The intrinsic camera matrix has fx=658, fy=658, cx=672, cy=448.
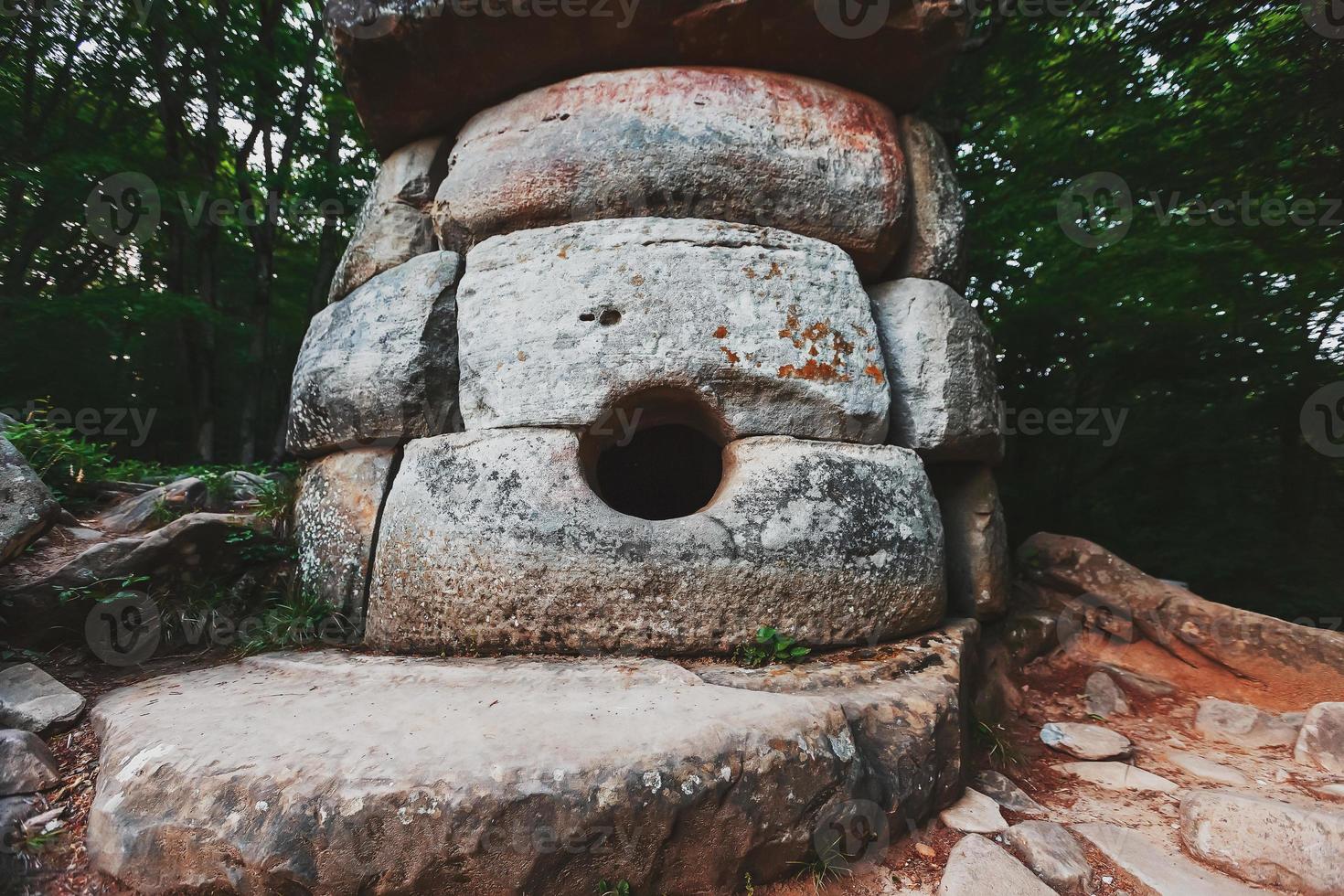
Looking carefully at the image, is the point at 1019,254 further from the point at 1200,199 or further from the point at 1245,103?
the point at 1245,103

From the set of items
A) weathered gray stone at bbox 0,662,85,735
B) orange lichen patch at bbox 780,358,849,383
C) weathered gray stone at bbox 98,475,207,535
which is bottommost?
weathered gray stone at bbox 0,662,85,735

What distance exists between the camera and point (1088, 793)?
7.82 feet

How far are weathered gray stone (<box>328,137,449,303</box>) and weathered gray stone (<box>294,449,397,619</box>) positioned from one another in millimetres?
1011

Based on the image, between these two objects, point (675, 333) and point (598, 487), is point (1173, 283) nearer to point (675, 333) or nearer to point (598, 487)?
point (675, 333)

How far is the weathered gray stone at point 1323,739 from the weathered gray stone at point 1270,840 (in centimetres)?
56

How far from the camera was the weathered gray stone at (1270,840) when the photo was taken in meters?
1.86

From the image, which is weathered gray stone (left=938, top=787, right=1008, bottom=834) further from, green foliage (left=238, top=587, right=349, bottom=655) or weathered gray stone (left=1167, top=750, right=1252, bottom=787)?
green foliage (left=238, top=587, right=349, bottom=655)

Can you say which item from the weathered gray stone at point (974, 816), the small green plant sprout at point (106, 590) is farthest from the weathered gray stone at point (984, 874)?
the small green plant sprout at point (106, 590)

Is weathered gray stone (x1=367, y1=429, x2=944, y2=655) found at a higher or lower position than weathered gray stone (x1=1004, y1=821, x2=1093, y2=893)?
higher

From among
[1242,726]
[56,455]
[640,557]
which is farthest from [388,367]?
[1242,726]

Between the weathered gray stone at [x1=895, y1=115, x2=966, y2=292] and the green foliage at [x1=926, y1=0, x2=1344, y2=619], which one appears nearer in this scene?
the weathered gray stone at [x1=895, y1=115, x2=966, y2=292]

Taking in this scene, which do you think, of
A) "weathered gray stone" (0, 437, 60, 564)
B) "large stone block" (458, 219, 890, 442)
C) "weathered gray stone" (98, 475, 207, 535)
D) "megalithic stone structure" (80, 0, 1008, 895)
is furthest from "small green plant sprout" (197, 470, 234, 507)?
"large stone block" (458, 219, 890, 442)

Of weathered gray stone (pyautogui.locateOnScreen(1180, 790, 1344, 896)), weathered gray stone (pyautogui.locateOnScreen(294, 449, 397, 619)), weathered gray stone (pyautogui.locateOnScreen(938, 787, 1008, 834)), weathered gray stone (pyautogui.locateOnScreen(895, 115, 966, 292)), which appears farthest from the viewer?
weathered gray stone (pyautogui.locateOnScreen(895, 115, 966, 292))

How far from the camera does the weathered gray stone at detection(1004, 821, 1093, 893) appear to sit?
1.83 meters
